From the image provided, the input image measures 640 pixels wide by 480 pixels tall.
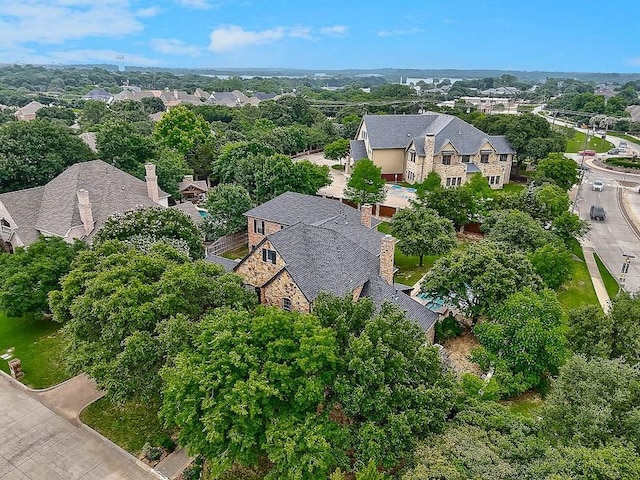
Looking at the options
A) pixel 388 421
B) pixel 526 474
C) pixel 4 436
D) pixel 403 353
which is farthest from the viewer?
pixel 4 436

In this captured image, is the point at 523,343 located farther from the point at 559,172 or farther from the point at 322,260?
the point at 559,172

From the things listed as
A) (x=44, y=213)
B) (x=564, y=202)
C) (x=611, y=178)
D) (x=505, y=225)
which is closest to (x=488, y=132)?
(x=611, y=178)

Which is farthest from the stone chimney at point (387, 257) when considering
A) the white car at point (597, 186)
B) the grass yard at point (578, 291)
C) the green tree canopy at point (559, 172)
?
the white car at point (597, 186)

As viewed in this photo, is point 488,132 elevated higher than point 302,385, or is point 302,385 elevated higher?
point 488,132

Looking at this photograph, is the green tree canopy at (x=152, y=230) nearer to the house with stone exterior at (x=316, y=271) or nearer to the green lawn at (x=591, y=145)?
the house with stone exterior at (x=316, y=271)

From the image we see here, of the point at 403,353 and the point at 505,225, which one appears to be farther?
the point at 505,225

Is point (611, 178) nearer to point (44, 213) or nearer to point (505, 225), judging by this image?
point (505, 225)

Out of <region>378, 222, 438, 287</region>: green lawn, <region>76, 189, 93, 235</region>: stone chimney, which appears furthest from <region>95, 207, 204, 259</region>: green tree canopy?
<region>378, 222, 438, 287</region>: green lawn
